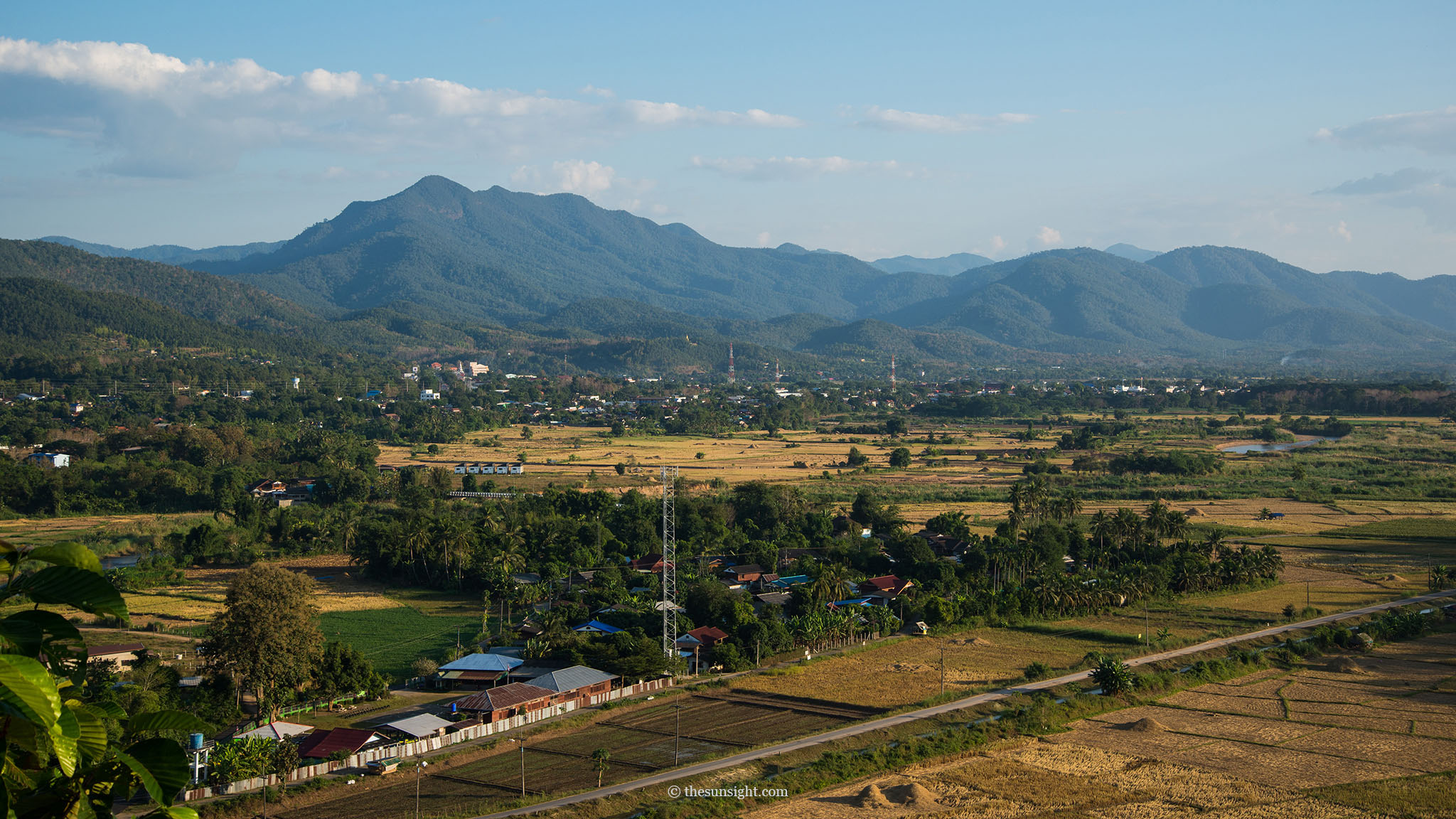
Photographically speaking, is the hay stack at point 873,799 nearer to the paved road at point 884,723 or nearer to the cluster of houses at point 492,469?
the paved road at point 884,723

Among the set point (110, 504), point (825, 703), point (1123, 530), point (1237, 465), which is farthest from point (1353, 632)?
point (110, 504)

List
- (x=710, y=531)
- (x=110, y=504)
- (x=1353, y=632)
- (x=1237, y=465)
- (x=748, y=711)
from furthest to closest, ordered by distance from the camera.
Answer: (x=1237, y=465) → (x=110, y=504) → (x=710, y=531) → (x=1353, y=632) → (x=748, y=711)

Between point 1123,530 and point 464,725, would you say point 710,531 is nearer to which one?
point 1123,530

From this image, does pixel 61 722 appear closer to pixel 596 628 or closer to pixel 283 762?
pixel 283 762

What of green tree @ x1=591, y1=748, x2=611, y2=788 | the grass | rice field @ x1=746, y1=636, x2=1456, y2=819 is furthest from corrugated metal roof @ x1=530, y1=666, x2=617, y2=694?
the grass

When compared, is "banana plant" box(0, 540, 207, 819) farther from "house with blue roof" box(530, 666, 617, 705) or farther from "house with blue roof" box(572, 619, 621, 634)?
"house with blue roof" box(572, 619, 621, 634)

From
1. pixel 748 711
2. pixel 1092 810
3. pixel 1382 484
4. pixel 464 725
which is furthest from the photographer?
pixel 1382 484
